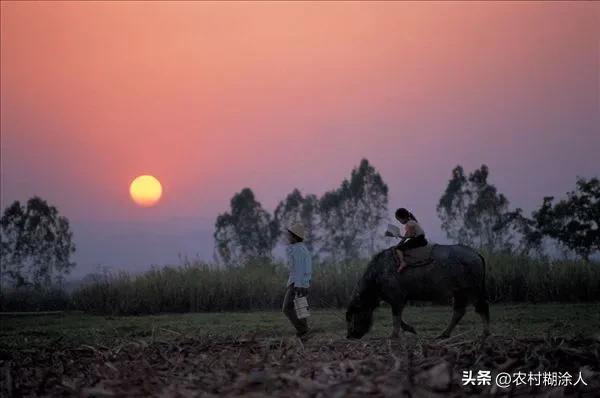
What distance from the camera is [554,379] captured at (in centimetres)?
488

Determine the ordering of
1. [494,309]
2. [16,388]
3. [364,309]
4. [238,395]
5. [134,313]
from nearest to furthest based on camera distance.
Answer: [238,395] → [16,388] → [364,309] → [494,309] → [134,313]

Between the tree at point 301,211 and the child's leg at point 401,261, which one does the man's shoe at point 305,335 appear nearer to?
the child's leg at point 401,261

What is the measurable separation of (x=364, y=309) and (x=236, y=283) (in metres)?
12.3

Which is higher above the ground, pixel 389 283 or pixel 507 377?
pixel 389 283

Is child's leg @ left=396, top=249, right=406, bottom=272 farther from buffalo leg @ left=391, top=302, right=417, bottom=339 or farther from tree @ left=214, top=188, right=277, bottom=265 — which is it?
tree @ left=214, top=188, right=277, bottom=265

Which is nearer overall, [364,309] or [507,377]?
[507,377]

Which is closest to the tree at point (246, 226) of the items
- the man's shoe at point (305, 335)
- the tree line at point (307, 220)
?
the tree line at point (307, 220)

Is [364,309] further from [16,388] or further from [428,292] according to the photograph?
[16,388]

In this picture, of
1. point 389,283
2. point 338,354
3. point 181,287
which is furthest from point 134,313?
point 338,354

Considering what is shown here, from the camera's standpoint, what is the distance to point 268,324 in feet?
58.1

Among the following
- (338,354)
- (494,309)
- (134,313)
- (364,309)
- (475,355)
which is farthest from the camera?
(134,313)

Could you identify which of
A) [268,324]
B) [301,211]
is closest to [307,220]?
[301,211]

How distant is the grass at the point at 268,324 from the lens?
14664 millimetres

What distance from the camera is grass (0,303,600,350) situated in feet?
48.1
